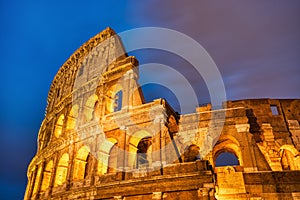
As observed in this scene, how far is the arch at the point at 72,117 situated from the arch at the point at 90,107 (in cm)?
120

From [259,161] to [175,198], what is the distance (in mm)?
5874

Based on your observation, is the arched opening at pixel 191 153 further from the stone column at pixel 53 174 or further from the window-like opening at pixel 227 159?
the window-like opening at pixel 227 159

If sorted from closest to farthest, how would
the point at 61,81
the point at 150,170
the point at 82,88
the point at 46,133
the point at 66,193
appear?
the point at 150,170
the point at 66,193
the point at 82,88
the point at 46,133
the point at 61,81

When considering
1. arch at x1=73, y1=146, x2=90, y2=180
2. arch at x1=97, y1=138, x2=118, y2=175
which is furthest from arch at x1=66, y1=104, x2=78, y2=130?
arch at x1=97, y1=138, x2=118, y2=175

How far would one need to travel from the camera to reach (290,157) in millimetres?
15898

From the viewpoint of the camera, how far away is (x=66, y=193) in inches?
540

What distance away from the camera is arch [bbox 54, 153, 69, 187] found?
15911 millimetres

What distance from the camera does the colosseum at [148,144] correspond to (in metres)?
11.7

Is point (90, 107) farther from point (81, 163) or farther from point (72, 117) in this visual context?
point (81, 163)

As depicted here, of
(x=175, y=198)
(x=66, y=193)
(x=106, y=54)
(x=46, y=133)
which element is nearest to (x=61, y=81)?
(x=46, y=133)

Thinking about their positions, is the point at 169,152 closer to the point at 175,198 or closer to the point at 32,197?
the point at 175,198

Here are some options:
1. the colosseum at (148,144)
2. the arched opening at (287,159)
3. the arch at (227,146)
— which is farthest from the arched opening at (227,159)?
the arch at (227,146)

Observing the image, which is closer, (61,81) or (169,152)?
(169,152)

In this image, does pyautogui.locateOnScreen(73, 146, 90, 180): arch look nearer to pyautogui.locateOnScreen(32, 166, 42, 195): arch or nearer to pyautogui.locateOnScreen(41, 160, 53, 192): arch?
pyautogui.locateOnScreen(41, 160, 53, 192): arch
